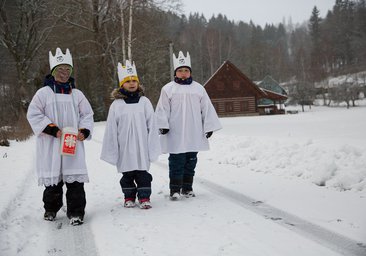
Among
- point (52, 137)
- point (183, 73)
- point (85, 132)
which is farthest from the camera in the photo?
point (183, 73)

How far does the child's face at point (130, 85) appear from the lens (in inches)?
205

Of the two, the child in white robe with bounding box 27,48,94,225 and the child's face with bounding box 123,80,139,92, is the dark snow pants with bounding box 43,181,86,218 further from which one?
the child's face with bounding box 123,80,139,92

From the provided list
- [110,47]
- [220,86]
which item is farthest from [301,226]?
[220,86]

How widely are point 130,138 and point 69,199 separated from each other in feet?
3.72

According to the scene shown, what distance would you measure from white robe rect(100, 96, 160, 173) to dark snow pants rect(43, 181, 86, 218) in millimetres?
606

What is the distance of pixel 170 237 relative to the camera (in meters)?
3.86

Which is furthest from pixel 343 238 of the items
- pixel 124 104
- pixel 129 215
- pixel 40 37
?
pixel 40 37

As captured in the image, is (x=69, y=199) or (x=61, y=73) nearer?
(x=69, y=199)

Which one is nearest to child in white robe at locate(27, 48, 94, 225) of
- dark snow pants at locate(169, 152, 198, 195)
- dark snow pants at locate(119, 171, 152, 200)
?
dark snow pants at locate(119, 171, 152, 200)

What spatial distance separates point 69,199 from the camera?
4.73 m

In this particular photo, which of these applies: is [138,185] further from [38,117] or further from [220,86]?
[220,86]

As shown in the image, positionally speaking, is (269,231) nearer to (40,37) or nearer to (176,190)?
(176,190)

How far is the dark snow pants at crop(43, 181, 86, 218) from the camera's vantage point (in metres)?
4.68

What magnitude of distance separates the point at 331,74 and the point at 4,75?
63361mm
